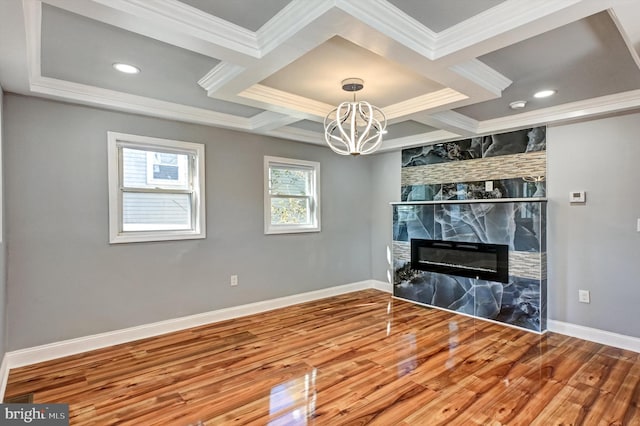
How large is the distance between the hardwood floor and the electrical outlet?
429 mm

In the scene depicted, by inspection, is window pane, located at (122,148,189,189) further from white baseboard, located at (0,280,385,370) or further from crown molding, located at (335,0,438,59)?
crown molding, located at (335,0,438,59)

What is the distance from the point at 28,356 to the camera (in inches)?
116

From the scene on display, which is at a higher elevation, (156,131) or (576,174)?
(156,131)

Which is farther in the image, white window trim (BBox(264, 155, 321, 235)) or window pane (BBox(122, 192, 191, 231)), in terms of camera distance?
white window trim (BBox(264, 155, 321, 235))

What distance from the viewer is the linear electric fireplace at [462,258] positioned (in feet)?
13.2

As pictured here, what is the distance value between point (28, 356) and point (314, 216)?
3.47 meters

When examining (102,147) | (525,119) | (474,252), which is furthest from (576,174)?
(102,147)

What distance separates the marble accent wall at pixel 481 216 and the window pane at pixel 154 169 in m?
3.08

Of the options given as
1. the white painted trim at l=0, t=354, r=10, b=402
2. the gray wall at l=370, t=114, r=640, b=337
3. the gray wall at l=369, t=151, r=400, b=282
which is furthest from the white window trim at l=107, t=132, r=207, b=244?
the gray wall at l=370, t=114, r=640, b=337

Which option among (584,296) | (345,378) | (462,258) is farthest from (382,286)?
(345,378)

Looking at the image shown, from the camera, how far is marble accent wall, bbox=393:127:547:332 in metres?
3.79

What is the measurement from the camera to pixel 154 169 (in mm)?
3674

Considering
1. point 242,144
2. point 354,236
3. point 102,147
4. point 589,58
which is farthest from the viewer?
point 354,236

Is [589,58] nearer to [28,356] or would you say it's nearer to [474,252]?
[474,252]
